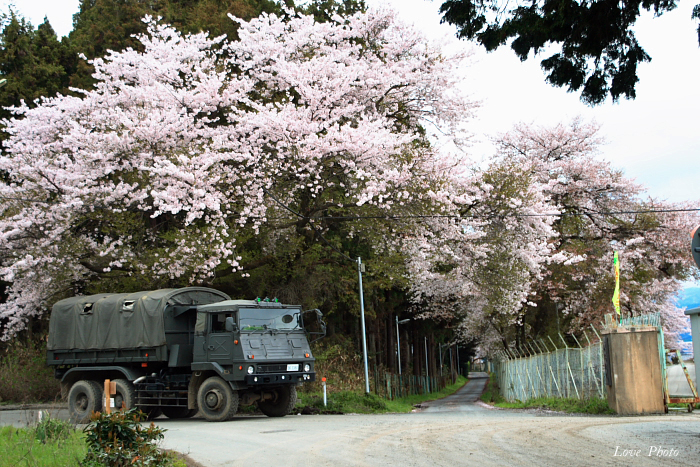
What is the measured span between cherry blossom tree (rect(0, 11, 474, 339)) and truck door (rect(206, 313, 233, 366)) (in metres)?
5.58

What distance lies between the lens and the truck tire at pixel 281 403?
17359mm

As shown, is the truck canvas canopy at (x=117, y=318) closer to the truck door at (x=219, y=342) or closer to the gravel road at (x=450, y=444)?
the truck door at (x=219, y=342)

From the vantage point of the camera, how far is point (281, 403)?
688 inches

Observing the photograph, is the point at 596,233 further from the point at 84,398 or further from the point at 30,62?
the point at 30,62

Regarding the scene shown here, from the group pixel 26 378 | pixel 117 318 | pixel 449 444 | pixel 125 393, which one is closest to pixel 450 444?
pixel 449 444

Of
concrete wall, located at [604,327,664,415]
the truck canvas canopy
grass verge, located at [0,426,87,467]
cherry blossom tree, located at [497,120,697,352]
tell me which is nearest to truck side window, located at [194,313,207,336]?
the truck canvas canopy

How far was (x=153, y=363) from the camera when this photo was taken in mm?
16875

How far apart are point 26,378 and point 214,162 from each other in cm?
1105

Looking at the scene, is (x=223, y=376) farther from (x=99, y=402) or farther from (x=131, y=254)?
(x=131, y=254)

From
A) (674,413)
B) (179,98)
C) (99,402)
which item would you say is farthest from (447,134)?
(99,402)

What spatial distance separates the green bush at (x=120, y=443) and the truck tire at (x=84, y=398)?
9926mm

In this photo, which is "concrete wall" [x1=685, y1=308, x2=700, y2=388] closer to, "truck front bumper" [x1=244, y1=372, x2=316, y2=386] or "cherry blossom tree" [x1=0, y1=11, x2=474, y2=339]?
"truck front bumper" [x1=244, y1=372, x2=316, y2=386]

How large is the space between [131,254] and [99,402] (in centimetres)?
697

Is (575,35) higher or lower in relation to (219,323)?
higher
